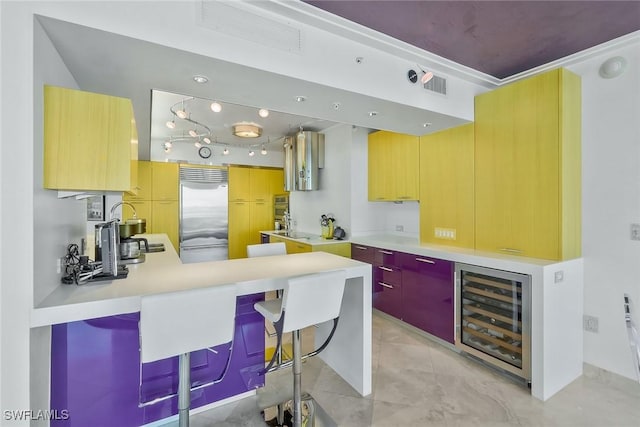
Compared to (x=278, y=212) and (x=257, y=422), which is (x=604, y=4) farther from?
(x=278, y=212)

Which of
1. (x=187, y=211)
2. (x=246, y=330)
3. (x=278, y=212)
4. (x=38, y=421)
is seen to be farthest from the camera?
(x=278, y=212)

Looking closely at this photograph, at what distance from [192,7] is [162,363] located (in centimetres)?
209

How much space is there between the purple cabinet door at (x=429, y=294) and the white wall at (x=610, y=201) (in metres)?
1.08

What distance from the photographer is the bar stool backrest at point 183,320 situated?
1236mm

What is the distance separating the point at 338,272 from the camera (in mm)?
1679

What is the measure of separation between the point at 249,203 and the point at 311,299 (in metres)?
4.76

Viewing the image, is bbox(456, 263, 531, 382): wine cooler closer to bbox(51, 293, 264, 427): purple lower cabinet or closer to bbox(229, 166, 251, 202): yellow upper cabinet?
bbox(51, 293, 264, 427): purple lower cabinet

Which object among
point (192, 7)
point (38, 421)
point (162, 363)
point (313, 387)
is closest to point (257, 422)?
point (313, 387)

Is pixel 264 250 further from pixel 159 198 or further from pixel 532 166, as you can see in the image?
pixel 159 198

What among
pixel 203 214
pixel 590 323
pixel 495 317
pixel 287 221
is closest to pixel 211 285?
pixel 495 317

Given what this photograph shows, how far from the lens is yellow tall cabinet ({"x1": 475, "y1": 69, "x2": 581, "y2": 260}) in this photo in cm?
226

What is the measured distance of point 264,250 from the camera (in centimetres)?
270

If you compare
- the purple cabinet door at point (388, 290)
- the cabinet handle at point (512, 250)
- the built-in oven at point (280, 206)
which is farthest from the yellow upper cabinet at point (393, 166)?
the built-in oven at point (280, 206)

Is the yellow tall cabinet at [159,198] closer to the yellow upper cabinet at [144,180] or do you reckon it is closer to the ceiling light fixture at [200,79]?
the yellow upper cabinet at [144,180]
